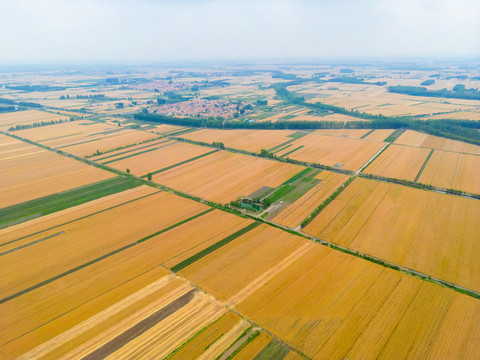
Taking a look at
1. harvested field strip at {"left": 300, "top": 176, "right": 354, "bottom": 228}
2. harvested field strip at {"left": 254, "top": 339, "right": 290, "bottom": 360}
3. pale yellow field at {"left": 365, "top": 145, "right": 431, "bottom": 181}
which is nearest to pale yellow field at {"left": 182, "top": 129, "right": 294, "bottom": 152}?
pale yellow field at {"left": 365, "top": 145, "right": 431, "bottom": 181}

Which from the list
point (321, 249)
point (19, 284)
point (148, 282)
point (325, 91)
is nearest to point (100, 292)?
point (148, 282)

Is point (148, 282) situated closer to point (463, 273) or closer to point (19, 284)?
point (19, 284)

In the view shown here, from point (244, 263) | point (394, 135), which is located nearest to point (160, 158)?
point (244, 263)

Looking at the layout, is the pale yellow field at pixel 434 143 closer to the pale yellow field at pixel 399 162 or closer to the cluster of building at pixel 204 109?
the pale yellow field at pixel 399 162

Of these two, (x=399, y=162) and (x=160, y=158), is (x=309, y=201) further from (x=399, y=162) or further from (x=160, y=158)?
(x=160, y=158)

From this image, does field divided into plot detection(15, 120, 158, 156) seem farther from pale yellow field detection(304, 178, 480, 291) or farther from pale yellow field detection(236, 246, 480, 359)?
pale yellow field detection(236, 246, 480, 359)

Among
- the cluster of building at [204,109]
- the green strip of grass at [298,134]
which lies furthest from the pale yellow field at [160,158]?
the cluster of building at [204,109]
